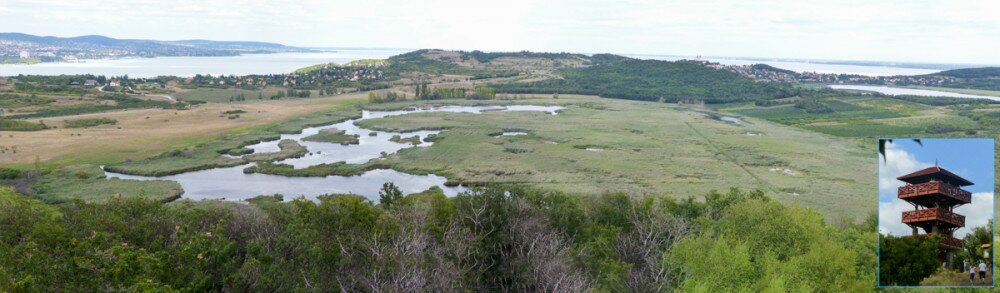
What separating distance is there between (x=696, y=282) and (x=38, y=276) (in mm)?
17649

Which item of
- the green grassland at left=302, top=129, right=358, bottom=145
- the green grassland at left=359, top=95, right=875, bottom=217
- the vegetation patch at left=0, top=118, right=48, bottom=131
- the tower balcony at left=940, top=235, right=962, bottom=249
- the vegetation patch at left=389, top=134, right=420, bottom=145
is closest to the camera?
the tower balcony at left=940, top=235, right=962, bottom=249

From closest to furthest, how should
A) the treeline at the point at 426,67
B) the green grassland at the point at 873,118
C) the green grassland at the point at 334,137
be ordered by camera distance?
the green grassland at the point at 334,137 < the green grassland at the point at 873,118 < the treeline at the point at 426,67

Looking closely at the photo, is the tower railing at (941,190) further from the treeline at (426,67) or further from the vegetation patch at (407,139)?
the treeline at (426,67)

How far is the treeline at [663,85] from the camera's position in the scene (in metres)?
126

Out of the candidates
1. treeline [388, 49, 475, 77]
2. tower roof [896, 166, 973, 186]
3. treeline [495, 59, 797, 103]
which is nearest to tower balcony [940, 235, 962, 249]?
tower roof [896, 166, 973, 186]

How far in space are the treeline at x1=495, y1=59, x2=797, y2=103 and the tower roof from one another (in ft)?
382

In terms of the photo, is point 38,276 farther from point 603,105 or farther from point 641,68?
point 641,68

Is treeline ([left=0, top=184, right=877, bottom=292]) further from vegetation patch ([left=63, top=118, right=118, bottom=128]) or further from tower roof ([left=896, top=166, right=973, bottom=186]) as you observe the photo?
vegetation patch ([left=63, top=118, right=118, bottom=128])

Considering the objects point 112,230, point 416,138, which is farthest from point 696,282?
point 416,138

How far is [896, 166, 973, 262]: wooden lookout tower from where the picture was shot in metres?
8.72

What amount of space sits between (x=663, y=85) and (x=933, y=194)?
136 meters

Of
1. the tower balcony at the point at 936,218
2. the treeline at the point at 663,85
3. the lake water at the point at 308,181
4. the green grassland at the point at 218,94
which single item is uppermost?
the treeline at the point at 663,85

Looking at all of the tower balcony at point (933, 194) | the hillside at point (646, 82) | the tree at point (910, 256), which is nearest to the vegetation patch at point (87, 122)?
the hillside at point (646, 82)

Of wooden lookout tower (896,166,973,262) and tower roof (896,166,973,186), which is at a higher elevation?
tower roof (896,166,973,186)
